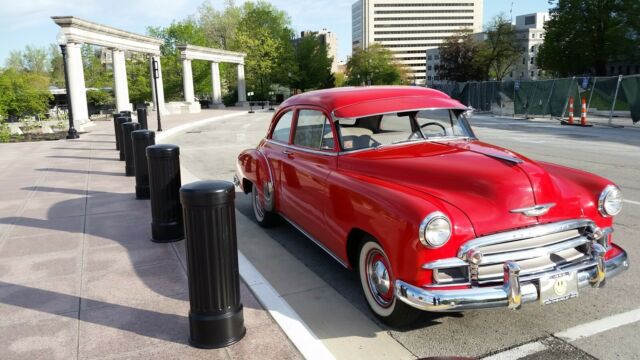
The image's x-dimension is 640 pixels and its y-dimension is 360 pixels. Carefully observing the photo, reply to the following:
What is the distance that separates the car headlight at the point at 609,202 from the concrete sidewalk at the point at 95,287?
2.56 metres

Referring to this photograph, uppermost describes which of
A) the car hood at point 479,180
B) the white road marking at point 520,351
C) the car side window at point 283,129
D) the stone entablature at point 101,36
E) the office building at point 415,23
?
the office building at point 415,23

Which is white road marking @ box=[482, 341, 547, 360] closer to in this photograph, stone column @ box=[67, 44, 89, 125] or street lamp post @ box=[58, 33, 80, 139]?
street lamp post @ box=[58, 33, 80, 139]

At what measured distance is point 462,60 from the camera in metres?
A: 71.2

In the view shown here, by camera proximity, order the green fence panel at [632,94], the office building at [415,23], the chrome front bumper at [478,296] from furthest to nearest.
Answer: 1. the office building at [415,23]
2. the green fence panel at [632,94]
3. the chrome front bumper at [478,296]

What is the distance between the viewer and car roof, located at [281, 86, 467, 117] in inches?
182

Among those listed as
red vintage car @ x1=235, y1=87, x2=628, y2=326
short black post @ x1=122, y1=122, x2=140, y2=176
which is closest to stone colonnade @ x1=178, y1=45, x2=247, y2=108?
short black post @ x1=122, y1=122, x2=140, y2=176

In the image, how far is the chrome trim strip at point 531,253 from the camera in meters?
3.21

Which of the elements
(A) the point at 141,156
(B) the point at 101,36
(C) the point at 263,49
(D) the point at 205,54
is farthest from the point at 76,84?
(C) the point at 263,49

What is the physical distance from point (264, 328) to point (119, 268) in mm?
2113

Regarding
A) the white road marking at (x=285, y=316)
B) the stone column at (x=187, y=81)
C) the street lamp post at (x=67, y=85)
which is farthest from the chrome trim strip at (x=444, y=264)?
the stone column at (x=187, y=81)

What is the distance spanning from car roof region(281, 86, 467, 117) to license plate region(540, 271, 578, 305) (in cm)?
207

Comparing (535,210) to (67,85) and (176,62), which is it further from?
(176,62)

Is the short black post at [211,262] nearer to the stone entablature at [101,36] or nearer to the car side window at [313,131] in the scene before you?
the car side window at [313,131]

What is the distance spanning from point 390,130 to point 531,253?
1788 mm
